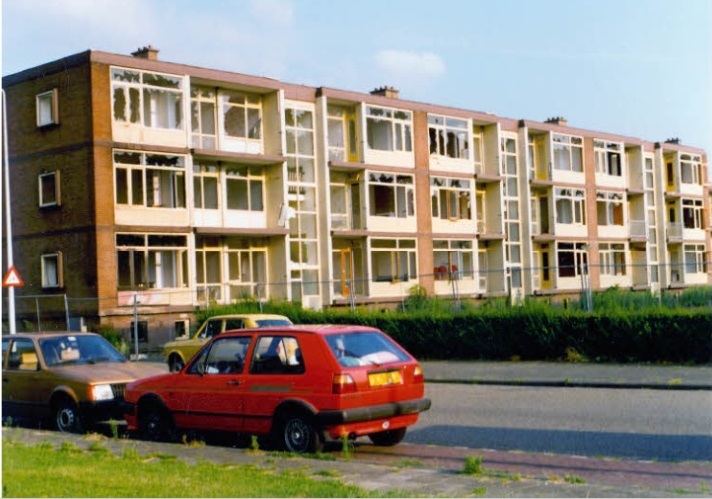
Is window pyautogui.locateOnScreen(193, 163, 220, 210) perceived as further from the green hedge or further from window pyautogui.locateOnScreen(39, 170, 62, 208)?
the green hedge

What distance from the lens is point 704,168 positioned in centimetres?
6825

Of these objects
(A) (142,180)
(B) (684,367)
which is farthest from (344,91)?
(B) (684,367)

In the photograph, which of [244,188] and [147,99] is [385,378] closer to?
[147,99]

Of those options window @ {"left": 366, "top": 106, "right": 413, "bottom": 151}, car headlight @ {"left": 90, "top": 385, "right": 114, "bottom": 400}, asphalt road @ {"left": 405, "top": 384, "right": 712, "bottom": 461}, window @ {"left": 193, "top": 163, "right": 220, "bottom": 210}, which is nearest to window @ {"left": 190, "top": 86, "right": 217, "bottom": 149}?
window @ {"left": 193, "top": 163, "right": 220, "bottom": 210}

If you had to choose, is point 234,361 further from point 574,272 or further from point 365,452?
point 574,272

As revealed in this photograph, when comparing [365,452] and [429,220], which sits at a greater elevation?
[429,220]

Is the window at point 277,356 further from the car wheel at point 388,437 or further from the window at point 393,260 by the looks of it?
the window at point 393,260

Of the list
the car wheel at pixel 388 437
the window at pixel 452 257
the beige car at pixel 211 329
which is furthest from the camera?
the window at pixel 452 257

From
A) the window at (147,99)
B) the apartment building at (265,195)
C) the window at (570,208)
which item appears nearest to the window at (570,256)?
the apartment building at (265,195)

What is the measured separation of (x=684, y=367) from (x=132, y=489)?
50.0ft

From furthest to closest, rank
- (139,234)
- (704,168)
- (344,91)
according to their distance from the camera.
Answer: (704,168)
(344,91)
(139,234)

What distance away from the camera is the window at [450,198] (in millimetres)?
46438

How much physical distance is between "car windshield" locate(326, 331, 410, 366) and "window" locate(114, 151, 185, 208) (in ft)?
79.3

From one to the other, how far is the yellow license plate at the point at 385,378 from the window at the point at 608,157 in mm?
48694
